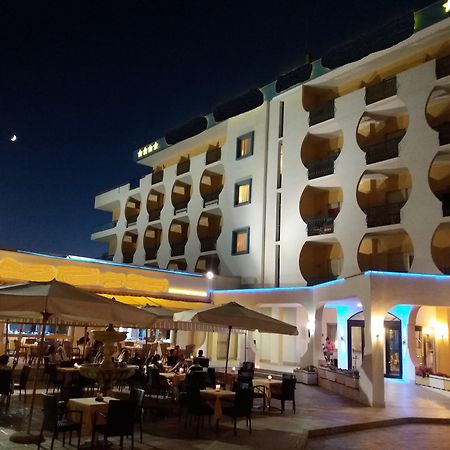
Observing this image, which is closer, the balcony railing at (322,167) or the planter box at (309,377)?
the planter box at (309,377)

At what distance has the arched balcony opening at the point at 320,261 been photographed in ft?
86.3

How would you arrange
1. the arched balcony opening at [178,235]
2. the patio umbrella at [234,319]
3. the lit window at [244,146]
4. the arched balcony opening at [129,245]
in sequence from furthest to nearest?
the arched balcony opening at [129,245]
the arched balcony opening at [178,235]
the lit window at [244,146]
the patio umbrella at [234,319]

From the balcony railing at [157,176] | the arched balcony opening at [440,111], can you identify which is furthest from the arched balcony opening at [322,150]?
the balcony railing at [157,176]

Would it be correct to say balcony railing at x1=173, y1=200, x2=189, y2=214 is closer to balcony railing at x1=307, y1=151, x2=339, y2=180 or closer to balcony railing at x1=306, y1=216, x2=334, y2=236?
balcony railing at x1=307, y1=151, x2=339, y2=180

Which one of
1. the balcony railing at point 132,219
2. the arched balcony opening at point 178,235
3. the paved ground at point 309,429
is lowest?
the paved ground at point 309,429

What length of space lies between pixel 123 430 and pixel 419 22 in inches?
877

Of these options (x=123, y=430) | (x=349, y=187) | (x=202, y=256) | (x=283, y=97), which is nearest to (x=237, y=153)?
(x=283, y=97)

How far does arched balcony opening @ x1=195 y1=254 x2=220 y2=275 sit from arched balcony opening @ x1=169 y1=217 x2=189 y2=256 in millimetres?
1971

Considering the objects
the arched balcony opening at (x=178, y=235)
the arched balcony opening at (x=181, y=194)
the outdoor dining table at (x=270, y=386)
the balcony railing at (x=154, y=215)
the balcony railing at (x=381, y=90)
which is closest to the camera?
the outdoor dining table at (x=270, y=386)

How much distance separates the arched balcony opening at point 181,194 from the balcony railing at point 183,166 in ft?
2.18

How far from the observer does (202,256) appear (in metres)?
32.8

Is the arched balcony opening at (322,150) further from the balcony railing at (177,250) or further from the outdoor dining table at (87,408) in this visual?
the outdoor dining table at (87,408)

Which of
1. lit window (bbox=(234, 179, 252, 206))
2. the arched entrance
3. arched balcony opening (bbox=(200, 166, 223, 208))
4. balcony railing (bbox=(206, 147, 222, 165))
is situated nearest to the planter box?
the arched entrance

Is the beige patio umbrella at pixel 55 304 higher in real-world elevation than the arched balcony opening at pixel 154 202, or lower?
lower
